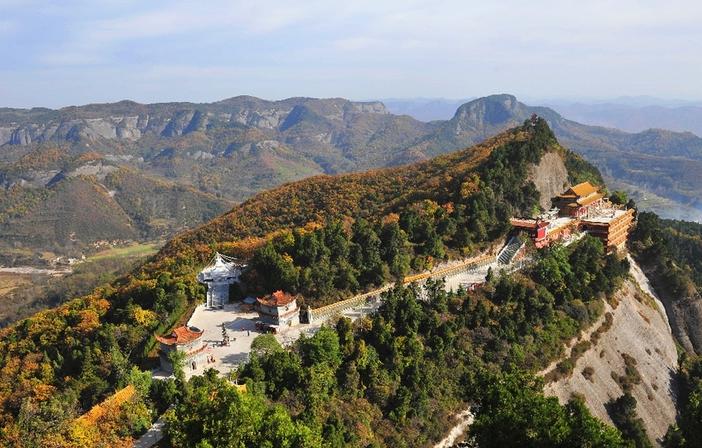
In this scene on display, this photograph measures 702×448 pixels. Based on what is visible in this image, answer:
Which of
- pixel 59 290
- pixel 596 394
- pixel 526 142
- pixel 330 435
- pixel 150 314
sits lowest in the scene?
pixel 59 290

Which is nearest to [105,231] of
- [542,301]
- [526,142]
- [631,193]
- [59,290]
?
[59,290]

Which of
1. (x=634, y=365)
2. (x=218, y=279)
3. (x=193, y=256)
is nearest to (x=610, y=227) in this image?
(x=634, y=365)

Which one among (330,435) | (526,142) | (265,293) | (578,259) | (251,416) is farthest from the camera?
(526,142)

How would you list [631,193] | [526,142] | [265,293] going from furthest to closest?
[631,193] → [526,142] → [265,293]

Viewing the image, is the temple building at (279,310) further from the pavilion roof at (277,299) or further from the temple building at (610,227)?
the temple building at (610,227)

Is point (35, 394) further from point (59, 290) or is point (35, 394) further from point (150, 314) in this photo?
point (59, 290)

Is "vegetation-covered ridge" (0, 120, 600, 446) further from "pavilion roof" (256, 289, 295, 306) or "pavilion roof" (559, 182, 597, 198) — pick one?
"pavilion roof" (256, 289, 295, 306)

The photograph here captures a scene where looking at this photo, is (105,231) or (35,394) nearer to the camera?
(35,394)
